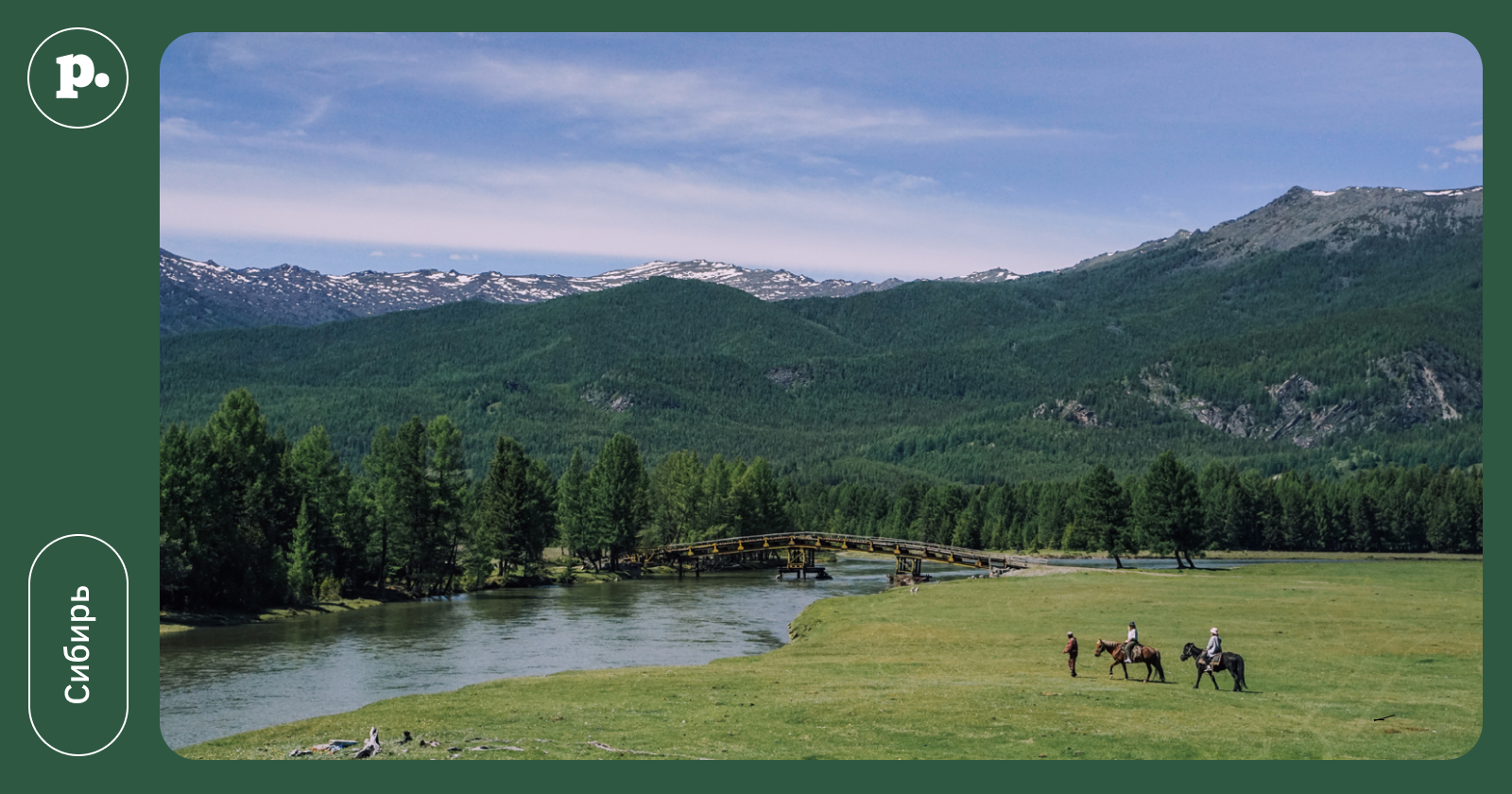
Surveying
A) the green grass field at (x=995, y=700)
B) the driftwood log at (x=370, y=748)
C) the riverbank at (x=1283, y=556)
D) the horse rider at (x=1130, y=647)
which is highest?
the horse rider at (x=1130, y=647)

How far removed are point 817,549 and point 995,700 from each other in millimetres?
99204

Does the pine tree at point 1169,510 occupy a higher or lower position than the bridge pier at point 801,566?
higher

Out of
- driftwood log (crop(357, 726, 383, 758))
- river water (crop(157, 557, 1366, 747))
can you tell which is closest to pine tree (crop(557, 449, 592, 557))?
river water (crop(157, 557, 1366, 747))

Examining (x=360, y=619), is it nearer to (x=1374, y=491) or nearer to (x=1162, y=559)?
(x=1162, y=559)

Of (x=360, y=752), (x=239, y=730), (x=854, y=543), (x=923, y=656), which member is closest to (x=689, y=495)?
(x=854, y=543)

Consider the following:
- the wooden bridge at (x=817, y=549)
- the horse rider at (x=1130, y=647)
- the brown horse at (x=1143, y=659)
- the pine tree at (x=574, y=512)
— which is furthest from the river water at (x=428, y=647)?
the pine tree at (x=574, y=512)

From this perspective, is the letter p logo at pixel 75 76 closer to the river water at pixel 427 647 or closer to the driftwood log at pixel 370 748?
the driftwood log at pixel 370 748

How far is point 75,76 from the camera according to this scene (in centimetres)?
2475

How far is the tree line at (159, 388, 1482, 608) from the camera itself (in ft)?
252

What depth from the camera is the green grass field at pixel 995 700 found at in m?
31.6

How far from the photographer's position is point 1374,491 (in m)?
173

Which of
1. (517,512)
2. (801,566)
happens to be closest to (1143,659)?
(517,512)

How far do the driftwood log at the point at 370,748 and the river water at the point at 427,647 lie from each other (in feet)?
32.8

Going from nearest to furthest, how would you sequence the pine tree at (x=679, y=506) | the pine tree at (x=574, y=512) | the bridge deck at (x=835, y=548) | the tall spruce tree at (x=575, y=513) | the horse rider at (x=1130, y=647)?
the horse rider at (x=1130, y=647), the bridge deck at (x=835, y=548), the tall spruce tree at (x=575, y=513), the pine tree at (x=574, y=512), the pine tree at (x=679, y=506)
